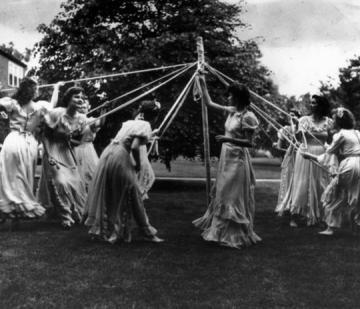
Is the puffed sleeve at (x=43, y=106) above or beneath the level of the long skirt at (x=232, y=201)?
above

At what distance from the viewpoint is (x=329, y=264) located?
16.3ft

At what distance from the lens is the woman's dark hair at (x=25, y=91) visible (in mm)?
6543

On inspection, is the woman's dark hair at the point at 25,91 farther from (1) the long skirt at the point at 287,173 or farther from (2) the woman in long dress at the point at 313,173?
(1) the long skirt at the point at 287,173

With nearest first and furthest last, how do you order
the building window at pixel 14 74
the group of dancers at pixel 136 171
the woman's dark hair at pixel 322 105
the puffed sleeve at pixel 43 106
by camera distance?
1. the group of dancers at pixel 136 171
2. the puffed sleeve at pixel 43 106
3. the woman's dark hair at pixel 322 105
4. the building window at pixel 14 74

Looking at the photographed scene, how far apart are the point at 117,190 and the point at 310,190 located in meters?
3.11

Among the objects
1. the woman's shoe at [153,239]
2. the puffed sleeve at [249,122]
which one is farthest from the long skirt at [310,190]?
the woman's shoe at [153,239]

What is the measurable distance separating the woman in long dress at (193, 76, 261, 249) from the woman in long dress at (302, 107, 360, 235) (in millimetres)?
1158

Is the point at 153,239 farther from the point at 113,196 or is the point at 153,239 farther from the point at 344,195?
the point at 344,195

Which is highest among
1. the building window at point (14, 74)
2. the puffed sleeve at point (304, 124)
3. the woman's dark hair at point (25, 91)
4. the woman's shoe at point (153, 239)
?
the building window at point (14, 74)

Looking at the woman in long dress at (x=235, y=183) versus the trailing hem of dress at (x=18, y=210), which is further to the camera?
the trailing hem of dress at (x=18, y=210)

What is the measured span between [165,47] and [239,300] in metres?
10.0

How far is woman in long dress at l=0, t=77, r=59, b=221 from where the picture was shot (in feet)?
20.7

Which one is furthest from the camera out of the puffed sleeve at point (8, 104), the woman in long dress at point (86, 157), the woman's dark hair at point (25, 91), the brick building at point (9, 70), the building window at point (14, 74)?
the building window at point (14, 74)

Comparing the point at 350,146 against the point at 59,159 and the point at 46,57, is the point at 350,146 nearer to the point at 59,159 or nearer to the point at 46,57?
the point at 59,159
